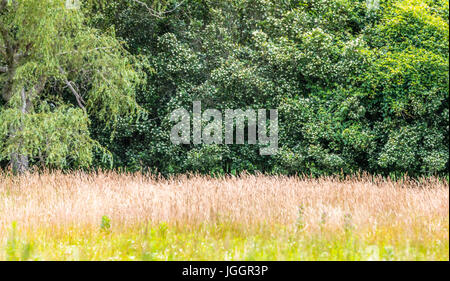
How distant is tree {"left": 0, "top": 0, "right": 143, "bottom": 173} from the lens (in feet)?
34.5

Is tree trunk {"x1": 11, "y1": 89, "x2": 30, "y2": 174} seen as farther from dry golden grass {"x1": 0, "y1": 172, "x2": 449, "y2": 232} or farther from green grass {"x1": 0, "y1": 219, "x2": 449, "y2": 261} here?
green grass {"x1": 0, "y1": 219, "x2": 449, "y2": 261}

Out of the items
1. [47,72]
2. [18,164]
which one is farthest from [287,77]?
[18,164]

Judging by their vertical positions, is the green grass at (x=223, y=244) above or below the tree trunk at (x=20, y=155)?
below

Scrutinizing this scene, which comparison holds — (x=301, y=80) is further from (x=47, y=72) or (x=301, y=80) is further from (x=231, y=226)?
(x=231, y=226)

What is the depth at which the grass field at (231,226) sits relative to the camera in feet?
16.1

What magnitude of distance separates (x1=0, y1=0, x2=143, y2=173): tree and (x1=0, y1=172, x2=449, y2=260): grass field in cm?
258

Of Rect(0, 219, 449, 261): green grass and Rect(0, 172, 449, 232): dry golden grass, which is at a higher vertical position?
Rect(0, 172, 449, 232): dry golden grass

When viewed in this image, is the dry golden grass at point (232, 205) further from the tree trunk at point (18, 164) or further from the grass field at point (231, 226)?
the tree trunk at point (18, 164)

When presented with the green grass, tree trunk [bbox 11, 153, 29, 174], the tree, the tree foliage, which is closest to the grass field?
the green grass

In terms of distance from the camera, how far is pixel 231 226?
6.23 m

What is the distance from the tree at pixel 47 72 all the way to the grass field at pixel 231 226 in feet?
8.46

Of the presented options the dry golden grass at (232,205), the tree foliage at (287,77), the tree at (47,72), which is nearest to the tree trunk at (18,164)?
the tree at (47,72)
